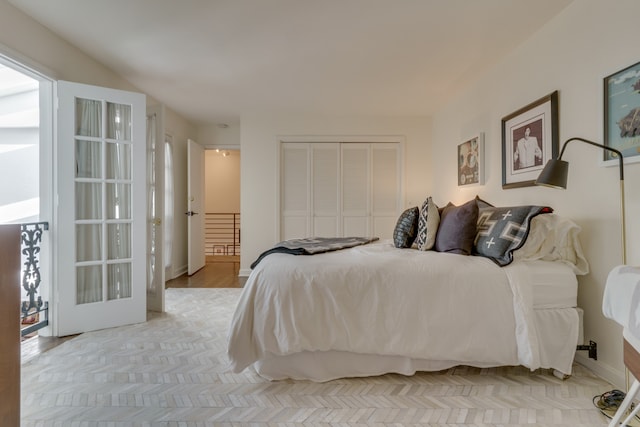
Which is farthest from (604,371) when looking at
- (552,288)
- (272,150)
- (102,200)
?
(272,150)

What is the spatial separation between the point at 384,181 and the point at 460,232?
104 inches

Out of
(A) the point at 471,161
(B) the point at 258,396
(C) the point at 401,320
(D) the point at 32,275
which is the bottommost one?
(B) the point at 258,396

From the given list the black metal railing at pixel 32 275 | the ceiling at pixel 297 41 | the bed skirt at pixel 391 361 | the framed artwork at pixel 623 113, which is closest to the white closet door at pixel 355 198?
the ceiling at pixel 297 41

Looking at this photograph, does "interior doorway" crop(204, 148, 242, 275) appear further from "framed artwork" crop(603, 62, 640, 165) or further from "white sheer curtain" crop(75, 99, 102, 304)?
"framed artwork" crop(603, 62, 640, 165)

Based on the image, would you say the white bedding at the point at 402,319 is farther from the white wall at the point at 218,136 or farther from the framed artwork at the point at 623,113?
the white wall at the point at 218,136

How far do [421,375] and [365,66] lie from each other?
2.72 meters

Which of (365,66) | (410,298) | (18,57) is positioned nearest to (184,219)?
(18,57)

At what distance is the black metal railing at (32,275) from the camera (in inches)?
98.1

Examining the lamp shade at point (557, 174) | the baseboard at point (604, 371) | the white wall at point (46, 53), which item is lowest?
the baseboard at point (604, 371)

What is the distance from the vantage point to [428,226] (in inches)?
101

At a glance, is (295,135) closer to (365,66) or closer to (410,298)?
(365,66)

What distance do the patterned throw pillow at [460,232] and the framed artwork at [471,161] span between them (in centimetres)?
118

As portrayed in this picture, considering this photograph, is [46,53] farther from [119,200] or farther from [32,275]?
[32,275]

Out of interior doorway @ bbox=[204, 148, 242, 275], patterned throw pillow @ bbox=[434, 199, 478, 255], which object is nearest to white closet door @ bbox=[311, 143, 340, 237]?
patterned throw pillow @ bbox=[434, 199, 478, 255]
